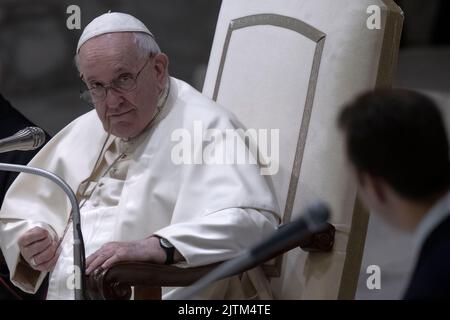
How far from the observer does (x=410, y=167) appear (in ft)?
6.85

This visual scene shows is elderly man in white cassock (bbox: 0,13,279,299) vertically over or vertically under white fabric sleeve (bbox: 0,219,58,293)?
over

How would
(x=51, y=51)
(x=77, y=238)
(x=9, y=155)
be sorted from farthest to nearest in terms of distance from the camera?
(x=51, y=51) → (x=9, y=155) → (x=77, y=238)

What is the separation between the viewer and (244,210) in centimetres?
310

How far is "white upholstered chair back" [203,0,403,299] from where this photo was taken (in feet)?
10.6

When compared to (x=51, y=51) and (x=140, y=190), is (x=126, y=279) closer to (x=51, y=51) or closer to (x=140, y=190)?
(x=140, y=190)

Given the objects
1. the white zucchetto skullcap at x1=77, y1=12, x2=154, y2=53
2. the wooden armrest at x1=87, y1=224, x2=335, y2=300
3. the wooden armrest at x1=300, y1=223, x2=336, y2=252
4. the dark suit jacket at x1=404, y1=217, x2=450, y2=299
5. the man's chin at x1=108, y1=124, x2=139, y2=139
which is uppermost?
the white zucchetto skullcap at x1=77, y1=12, x2=154, y2=53

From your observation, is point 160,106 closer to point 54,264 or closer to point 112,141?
point 112,141

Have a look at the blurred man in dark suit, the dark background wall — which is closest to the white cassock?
the blurred man in dark suit

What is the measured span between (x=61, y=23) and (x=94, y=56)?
391cm

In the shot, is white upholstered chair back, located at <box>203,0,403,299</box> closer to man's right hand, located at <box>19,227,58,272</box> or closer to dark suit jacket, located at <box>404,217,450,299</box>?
man's right hand, located at <box>19,227,58,272</box>

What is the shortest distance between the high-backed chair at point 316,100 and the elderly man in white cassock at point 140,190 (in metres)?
0.13

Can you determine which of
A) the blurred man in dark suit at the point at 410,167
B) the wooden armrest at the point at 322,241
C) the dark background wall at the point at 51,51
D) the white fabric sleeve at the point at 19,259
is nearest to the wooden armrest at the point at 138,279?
the wooden armrest at the point at 322,241

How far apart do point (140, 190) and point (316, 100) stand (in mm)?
579

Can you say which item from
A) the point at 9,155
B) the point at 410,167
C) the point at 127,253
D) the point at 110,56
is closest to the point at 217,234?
the point at 127,253
